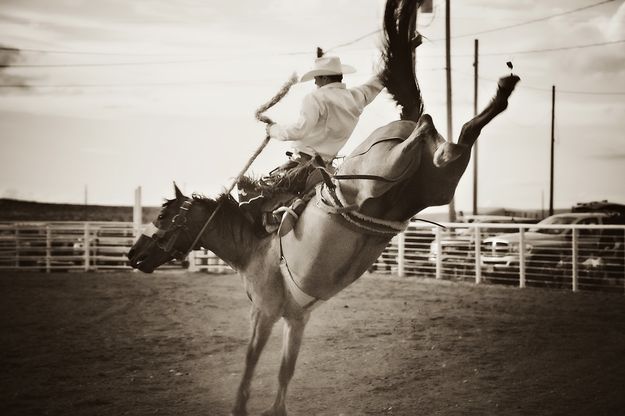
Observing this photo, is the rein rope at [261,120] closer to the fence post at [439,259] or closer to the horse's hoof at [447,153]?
the horse's hoof at [447,153]

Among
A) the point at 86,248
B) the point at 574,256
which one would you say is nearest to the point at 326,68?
the point at 574,256

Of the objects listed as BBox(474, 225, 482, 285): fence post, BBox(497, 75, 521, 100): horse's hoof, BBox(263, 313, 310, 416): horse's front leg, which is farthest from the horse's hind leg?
BBox(474, 225, 482, 285): fence post

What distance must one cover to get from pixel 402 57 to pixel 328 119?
0.64m

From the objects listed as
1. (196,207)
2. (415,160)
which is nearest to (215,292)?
(196,207)

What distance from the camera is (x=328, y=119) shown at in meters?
4.02

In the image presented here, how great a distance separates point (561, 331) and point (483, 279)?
20.8ft

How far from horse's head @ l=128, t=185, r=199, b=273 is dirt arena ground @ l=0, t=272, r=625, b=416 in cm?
142

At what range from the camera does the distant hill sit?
6019 centimetres

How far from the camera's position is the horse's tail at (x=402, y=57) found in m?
3.60

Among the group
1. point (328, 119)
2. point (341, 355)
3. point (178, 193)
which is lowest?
point (341, 355)

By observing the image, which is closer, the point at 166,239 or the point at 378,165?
the point at 378,165

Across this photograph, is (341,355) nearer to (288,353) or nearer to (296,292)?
(288,353)

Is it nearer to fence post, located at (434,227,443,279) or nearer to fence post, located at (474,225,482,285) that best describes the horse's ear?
fence post, located at (474,225,482,285)

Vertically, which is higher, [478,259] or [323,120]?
[323,120]
